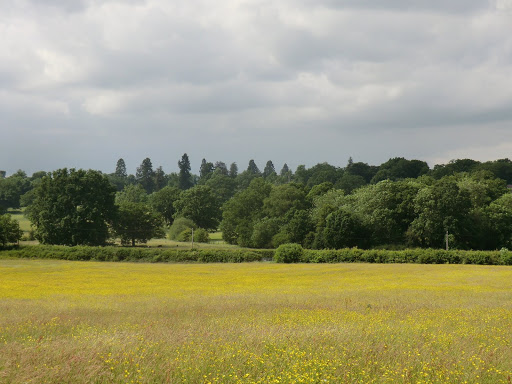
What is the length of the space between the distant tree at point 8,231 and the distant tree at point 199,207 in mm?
55552

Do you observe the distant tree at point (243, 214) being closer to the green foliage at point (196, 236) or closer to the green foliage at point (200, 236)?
the green foliage at point (200, 236)

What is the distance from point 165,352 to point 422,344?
19.1ft

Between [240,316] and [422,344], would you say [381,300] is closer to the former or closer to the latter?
[240,316]

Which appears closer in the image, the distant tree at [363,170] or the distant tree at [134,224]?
the distant tree at [134,224]

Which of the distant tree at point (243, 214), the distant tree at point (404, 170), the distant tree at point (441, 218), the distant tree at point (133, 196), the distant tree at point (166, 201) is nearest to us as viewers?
the distant tree at point (441, 218)

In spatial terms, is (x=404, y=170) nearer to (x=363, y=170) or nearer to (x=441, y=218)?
(x=363, y=170)

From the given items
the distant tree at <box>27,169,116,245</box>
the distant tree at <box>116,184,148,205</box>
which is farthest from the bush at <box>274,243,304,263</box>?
the distant tree at <box>116,184,148,205</box>

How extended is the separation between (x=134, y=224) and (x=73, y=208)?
14375 mm

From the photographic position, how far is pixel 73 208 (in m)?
87.2

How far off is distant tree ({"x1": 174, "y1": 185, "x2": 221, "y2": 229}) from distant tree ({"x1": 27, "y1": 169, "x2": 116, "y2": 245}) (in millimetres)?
38956

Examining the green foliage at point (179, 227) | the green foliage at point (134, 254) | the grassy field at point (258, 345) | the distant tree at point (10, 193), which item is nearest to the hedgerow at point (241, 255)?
the green foliage at point (134, 254)

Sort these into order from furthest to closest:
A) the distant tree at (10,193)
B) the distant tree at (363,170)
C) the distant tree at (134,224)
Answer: the distant tree at (363,170) → the distant tree at (10,193) → the distant tree at (134,224)

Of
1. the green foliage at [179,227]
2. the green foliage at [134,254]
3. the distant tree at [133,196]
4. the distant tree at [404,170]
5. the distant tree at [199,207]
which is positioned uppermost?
the distant tree at [404,170]

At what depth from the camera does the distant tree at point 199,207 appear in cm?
13088
